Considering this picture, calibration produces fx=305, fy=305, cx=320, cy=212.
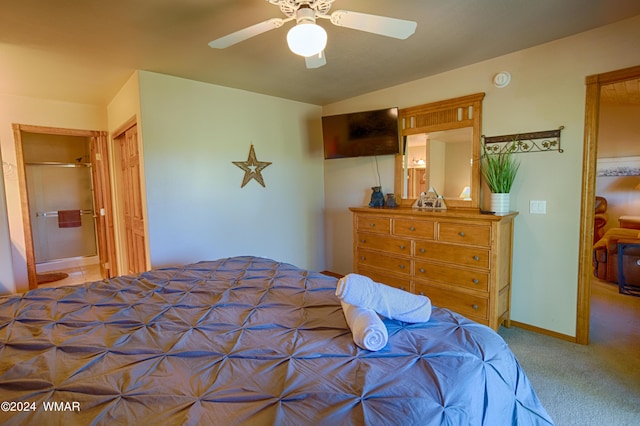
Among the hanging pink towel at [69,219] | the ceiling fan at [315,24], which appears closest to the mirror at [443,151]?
the ceiling fan at [315,24]

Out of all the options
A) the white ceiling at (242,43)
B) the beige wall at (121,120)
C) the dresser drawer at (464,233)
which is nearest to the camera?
the white ceiling at (242,43)

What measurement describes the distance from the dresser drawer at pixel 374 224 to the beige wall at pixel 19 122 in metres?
4.03

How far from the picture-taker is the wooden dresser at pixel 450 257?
2564 millimetres

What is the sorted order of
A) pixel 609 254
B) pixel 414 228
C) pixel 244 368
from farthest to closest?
pixel 609 254 < pixel 414 228 < pixel 244 368

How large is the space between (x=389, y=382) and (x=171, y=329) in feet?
3.01

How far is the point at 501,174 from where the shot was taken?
9.07ft

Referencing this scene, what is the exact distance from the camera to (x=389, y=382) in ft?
3.02

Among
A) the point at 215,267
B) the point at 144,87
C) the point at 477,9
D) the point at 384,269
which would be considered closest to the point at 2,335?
the point at 215,267

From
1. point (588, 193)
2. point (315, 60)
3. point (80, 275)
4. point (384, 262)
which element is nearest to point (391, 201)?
point (384, 262)

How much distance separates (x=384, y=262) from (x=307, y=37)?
239 cm

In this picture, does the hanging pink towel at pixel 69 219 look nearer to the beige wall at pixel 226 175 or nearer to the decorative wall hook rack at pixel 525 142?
the beige wall at pixel 226 175

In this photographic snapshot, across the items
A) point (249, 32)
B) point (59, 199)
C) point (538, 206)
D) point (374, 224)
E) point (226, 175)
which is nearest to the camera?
point (249, 32)

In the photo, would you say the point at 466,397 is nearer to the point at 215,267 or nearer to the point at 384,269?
the point at 215,267

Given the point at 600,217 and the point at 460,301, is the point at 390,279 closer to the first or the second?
the point at 460,301
